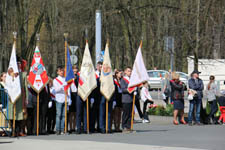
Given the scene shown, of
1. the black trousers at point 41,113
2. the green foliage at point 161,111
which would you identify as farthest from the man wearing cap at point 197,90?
the black trousers at point 41,113

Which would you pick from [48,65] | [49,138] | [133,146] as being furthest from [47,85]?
[48,65]

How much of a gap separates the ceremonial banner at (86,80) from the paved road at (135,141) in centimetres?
115

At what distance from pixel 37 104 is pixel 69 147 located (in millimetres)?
3623

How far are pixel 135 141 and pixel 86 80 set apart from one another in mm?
2987

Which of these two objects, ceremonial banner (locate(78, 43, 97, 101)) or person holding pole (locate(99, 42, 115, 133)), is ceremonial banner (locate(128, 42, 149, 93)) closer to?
person holding pole (locate(99, 42, 115, 133))

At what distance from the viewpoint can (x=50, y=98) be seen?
59.6ft

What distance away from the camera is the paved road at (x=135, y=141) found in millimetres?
14227

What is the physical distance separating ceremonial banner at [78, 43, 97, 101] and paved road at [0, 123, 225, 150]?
1.15 m

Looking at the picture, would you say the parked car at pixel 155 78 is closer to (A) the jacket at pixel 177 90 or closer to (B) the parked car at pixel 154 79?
(B) the parked car at pixel 154 79

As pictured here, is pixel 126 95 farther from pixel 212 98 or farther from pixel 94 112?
pixel 212 98

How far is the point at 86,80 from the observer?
18.0 metres

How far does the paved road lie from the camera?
46.7ft

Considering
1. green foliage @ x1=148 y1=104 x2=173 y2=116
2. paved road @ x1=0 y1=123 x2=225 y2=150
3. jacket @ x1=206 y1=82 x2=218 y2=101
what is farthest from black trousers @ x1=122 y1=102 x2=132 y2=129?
green foliage @ x1=148 y1=104 x2=173 y2=116

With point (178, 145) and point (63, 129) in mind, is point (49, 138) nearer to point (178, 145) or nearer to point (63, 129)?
point (63, 129)
